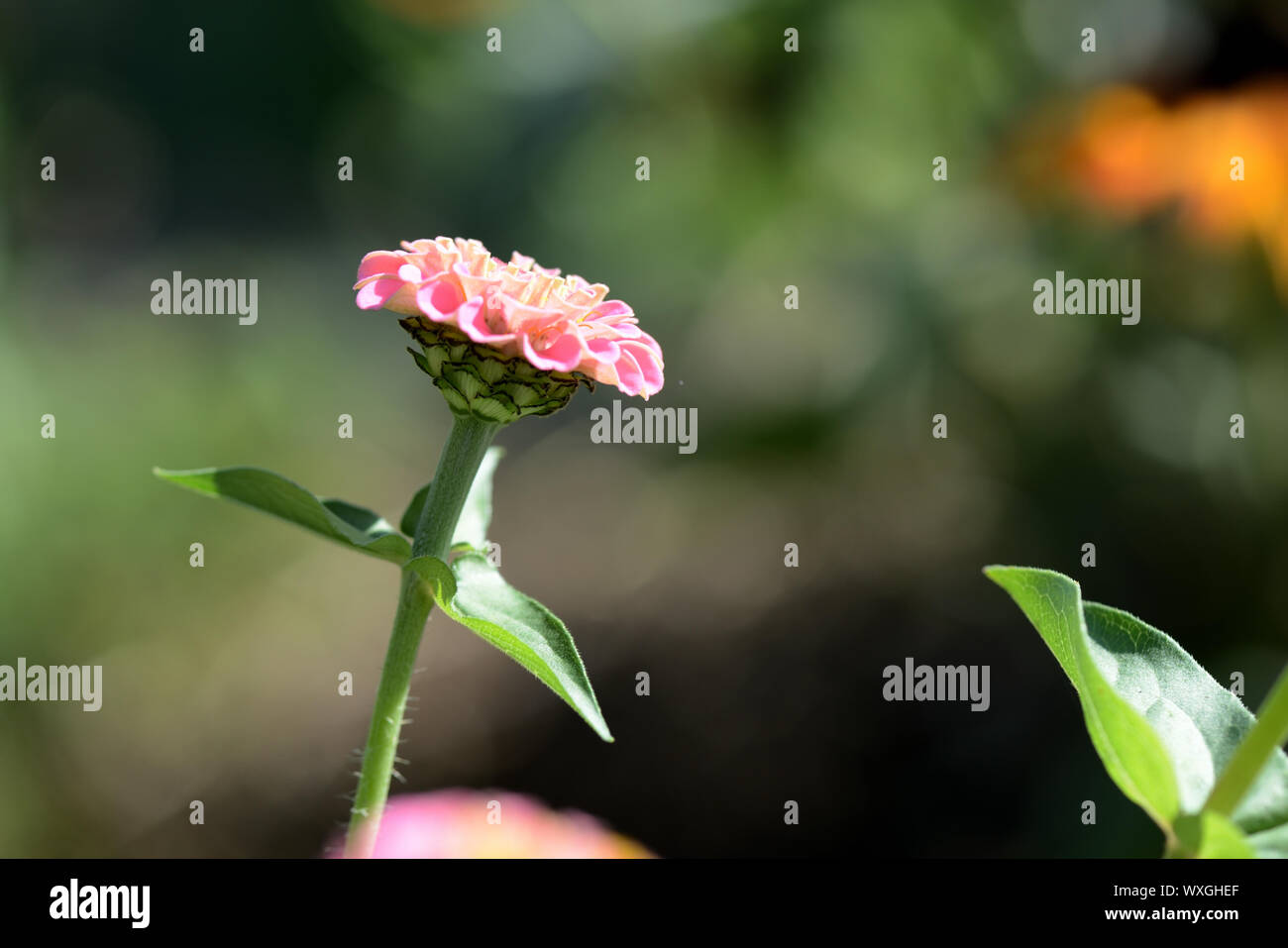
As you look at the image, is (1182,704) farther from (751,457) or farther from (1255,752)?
(751,457)

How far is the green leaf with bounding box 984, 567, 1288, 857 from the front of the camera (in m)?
0.37

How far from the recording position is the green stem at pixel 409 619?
42 centimetres

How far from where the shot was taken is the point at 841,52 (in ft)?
6.73

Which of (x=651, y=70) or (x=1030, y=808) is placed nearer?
(x=1030, y=808)

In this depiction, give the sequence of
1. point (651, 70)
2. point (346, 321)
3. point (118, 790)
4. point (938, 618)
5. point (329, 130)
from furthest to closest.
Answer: point (329, 130) < point (346, 321) < point (651, 70) < point (938, 618) < point (118, 790)

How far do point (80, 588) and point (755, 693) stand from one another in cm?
102

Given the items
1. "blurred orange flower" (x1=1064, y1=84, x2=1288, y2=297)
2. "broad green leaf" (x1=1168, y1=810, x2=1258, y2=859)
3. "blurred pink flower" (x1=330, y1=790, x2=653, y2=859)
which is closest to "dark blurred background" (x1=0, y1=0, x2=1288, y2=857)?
"blurred orange flower" (x1=1064, y1=84, x2=1288, y2=297)

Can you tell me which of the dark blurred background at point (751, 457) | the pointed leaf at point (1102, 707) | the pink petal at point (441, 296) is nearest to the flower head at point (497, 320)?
the pink petal at point (441, 296)

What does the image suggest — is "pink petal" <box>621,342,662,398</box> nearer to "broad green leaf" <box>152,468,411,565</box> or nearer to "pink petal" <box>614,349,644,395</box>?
"pink petal" <box>614,349,644,395</box>

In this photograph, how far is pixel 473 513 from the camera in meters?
0.55

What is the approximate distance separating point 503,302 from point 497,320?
15mm

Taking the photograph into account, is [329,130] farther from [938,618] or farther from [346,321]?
[938,618]

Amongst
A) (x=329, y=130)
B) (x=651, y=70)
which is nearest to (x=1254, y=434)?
(x=651, y=70)

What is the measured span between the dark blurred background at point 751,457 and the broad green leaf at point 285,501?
117 centimetres
